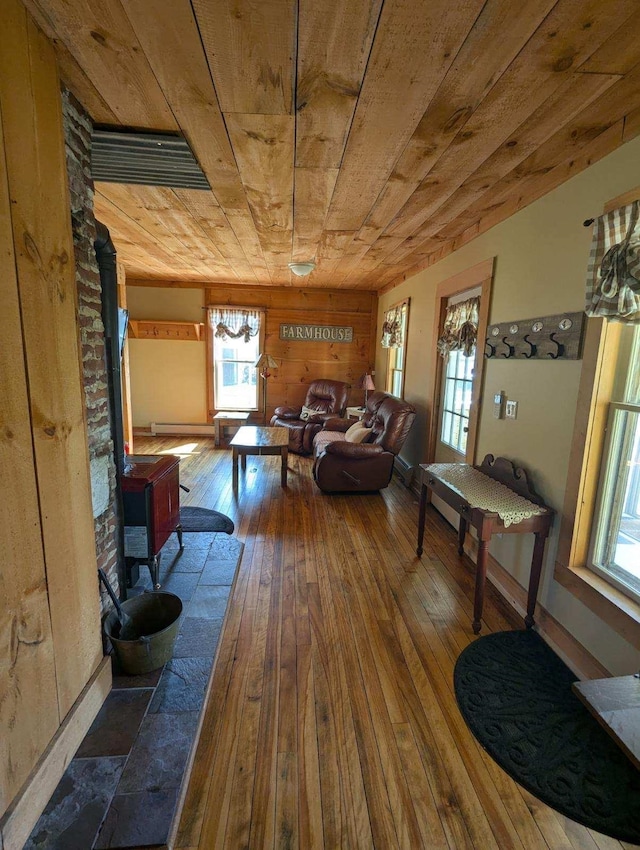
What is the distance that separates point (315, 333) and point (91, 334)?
486 centimetres

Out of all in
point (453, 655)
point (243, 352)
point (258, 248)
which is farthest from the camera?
point (243, 352)

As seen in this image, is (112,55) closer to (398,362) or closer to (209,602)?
(209,602)

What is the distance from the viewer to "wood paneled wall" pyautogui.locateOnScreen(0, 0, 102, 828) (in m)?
0.99

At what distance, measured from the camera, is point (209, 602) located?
203cm

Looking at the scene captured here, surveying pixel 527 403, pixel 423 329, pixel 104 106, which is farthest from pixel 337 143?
pixel 423 329

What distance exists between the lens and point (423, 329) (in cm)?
398

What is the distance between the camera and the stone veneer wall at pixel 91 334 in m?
1.42

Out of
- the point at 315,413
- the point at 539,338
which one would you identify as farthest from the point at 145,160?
the point at 315,413

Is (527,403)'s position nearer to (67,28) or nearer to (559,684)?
(559,684)

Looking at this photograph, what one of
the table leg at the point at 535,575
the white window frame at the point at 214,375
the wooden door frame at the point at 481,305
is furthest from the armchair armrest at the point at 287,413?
the table leg at the point at 535,575

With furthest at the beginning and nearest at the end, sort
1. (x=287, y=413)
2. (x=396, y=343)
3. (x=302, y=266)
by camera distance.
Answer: (x=287, y=413) → (x=396, y=343) → (x=302, y=266)

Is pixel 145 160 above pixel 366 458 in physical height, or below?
above

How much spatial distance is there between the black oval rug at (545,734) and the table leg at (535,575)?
0.39 ft

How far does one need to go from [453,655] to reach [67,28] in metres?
2.89
